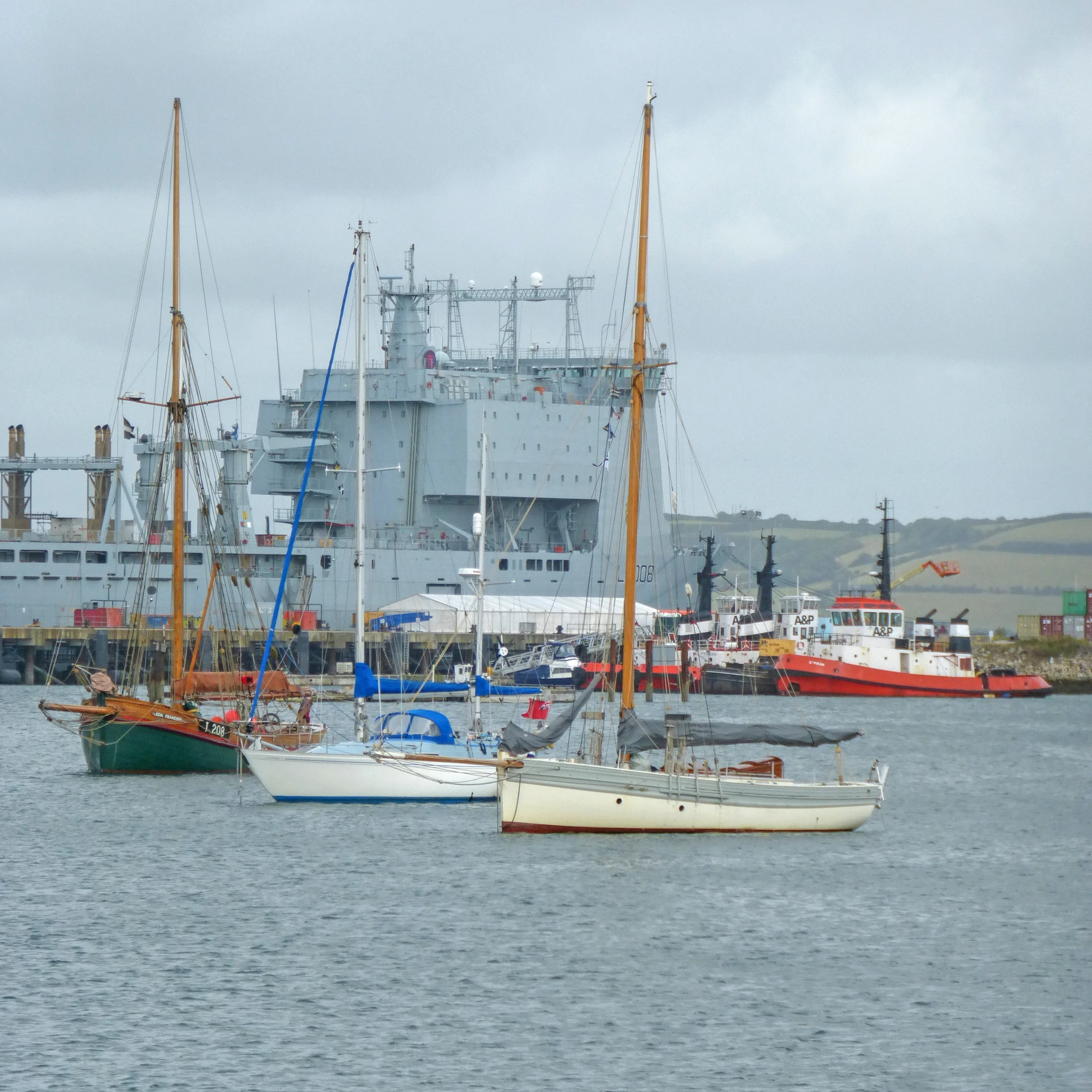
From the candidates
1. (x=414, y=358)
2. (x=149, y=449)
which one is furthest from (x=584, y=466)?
(x=149, y=449)

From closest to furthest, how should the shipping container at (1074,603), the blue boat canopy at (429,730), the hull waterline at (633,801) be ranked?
the hull waterline at (633,801), the blue boat canopy at (429,730), the shipping container at (1074,603)

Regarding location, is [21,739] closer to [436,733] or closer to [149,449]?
[436,733]

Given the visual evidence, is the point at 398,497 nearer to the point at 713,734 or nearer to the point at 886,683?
the point at 886,683

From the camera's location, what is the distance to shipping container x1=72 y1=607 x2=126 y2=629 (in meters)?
81.2

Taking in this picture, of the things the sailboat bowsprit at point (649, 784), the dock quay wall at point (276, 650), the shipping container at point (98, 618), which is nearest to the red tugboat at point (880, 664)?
the dock quay wall at point (276, 650)

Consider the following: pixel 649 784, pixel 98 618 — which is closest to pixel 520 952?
pixel 649 784

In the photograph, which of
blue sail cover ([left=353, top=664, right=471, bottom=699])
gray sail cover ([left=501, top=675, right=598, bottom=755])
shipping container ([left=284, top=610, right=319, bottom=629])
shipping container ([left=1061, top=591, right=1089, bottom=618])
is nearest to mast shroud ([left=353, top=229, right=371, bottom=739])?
blue sail cover ([left=353, top=664, right=471, bottom=699])

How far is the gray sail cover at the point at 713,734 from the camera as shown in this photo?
28.8 metres

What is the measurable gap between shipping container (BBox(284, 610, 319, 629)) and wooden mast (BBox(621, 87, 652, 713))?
49.6 metres

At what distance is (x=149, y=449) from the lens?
88875 mm

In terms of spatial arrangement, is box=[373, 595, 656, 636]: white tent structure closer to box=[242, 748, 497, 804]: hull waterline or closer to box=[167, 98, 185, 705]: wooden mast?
box=[167, 98, 185, 705]: wooden mast

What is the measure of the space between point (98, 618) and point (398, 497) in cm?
1431

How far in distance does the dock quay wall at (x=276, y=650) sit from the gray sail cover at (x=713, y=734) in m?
43.7

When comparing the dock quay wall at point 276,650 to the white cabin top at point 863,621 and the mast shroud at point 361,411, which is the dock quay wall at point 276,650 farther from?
the mast shroud at point 361,411
